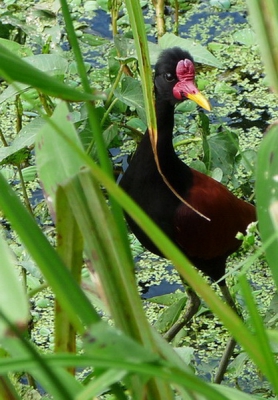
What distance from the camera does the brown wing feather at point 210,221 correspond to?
1981 mm

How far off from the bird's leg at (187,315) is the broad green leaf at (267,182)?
1523 mm

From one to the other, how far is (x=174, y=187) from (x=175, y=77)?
27cm

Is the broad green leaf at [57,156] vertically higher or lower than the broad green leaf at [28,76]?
lower

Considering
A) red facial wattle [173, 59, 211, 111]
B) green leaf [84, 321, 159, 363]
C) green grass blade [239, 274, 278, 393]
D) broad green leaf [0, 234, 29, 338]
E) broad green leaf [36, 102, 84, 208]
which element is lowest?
green grass blade [239, 274, 278, 393]

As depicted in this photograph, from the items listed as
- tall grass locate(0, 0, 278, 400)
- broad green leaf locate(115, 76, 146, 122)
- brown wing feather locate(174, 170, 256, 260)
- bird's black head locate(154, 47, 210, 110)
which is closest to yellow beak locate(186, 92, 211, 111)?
bird's black head locate(154, 47, 210, 110)

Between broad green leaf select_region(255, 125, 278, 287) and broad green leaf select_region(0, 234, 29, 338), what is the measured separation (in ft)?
0.72

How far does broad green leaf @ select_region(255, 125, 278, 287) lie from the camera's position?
0.59m

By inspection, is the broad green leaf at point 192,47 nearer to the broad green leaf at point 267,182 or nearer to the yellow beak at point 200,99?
the yellow beak at point 200,99

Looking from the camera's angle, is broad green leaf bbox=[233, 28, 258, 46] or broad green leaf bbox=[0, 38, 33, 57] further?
broad green leaf bbox=[233, 28, 258, 46]

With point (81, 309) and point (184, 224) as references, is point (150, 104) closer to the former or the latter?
point (81, 309)

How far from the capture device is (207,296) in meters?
0.50

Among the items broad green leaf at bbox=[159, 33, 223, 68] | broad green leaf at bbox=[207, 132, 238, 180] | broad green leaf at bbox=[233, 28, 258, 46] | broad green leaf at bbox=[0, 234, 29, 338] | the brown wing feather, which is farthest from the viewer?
broad green leaf at bbox=[233, 28, 258, 46]

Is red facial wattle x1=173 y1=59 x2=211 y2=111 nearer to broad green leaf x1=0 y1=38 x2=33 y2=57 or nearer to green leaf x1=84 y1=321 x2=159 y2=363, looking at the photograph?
broad green leaf x1=0 y1=38 x2=33 y2=57

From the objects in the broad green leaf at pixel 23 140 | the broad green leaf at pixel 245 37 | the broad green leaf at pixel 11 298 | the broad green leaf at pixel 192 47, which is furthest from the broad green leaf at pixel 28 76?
the broad green leaf at pixel 245 37
